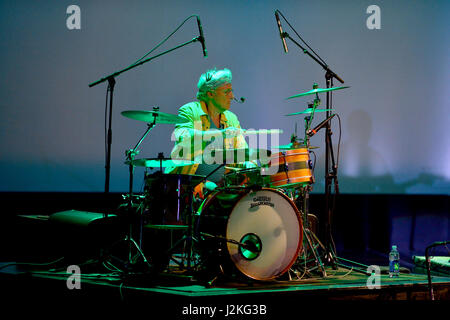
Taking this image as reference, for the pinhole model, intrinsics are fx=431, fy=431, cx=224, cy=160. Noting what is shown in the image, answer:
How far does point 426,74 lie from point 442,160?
115 cm

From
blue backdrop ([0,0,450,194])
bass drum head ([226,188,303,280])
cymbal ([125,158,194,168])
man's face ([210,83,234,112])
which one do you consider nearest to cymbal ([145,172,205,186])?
cymbal ([125,158,194,168])

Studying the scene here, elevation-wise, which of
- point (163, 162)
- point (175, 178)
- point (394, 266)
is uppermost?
point (163, 162)

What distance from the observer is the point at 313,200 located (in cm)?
551

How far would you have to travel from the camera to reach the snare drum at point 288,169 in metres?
3.42

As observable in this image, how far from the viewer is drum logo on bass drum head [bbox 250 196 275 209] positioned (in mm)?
A: 3244

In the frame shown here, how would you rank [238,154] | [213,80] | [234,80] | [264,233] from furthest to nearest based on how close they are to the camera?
[234,80] → [213,80] → [264,233] → [238,154]

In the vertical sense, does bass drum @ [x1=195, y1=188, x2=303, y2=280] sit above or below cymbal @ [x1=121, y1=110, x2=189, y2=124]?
below

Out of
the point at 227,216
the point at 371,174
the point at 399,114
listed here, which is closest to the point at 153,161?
the point at 227,216

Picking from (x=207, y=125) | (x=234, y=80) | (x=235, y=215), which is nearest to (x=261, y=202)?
(x=235, y=215)

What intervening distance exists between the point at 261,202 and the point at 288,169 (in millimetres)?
368

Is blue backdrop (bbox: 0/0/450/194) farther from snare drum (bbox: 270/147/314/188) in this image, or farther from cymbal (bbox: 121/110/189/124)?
snare drum (bbox: 270/147/314/188)

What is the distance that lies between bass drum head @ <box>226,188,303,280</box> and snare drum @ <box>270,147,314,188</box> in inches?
5.9

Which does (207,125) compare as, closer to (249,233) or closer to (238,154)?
(238,154)

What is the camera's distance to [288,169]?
3422 millimetres
